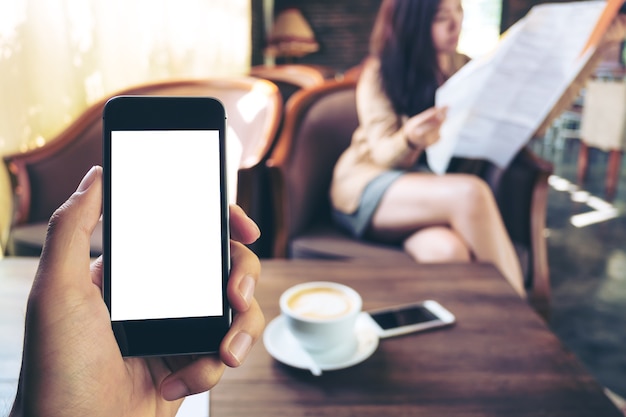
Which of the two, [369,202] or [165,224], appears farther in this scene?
[369,202]

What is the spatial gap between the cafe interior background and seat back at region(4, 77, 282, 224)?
0.38ft

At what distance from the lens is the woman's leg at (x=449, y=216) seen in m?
0.81

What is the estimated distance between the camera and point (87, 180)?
0.22 meters

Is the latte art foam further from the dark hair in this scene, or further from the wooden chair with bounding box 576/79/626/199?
the wooden chair with bounding box 576/79/626/199

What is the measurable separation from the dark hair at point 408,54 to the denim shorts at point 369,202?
0.27 meters

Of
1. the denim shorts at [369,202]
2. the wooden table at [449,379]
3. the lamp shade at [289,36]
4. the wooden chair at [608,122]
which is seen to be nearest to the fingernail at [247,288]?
the wooden table at [449,379]

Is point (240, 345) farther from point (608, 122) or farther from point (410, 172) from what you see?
point (608, 122)

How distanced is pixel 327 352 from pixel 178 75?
1464 mm

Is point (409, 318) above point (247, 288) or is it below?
below

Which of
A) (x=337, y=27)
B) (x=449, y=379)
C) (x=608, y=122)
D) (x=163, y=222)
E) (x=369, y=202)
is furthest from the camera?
(x=337, y=27)

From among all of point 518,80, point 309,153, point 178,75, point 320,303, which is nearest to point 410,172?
point 309,153

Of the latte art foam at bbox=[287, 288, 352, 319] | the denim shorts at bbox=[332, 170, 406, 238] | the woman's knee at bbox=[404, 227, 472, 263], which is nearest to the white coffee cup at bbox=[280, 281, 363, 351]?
the latte art foam at bbox=[287, 288, 352, 319]

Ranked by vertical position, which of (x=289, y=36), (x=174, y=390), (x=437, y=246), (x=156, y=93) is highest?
(x=289, y=36)

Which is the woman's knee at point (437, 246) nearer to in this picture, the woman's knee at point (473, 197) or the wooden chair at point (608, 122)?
the woman's knee at point (473, 197)
